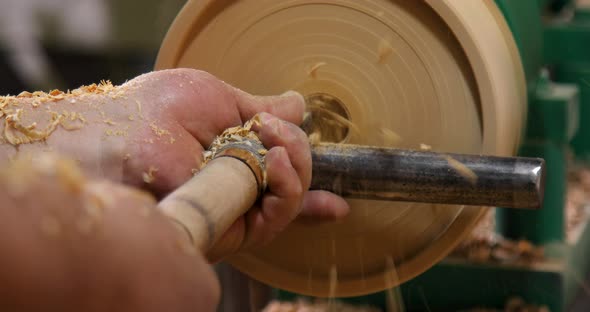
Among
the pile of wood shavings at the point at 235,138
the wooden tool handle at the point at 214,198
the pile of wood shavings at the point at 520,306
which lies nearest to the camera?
the wooden tool handle at the point at 214,198

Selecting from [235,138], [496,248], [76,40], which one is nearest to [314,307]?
[496,248]

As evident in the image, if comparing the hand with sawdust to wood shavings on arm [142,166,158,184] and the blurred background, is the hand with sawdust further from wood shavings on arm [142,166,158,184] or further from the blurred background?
the blurred background

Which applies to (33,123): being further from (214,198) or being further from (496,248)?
(496,248)

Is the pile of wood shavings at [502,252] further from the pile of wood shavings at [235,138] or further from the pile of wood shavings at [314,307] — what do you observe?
the pile of wood shavings at [235,138]

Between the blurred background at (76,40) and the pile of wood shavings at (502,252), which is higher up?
the blurred background at (76,40)

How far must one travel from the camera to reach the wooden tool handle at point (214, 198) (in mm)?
832

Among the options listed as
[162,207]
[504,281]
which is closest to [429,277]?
[504,281]

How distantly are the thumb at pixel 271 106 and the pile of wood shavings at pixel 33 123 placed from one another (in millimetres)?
185

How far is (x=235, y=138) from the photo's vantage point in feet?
3.71

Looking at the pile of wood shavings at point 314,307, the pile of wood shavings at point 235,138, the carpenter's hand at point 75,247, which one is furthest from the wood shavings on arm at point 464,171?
the pile of wood shavings at point 314,307

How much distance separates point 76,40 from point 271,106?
8.99 feet

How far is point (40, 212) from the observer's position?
62cm

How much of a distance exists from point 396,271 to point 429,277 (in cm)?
43

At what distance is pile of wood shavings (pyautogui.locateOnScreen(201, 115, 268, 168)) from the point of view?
112 centimetres
